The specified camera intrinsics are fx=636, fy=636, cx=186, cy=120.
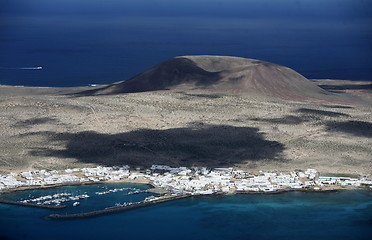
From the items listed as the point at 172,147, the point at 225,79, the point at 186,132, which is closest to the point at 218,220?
the point at 172,147

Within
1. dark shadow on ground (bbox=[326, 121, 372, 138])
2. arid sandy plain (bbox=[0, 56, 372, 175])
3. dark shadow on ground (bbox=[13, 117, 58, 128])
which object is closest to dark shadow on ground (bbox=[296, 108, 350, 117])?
arid sandy plain (bbox=[0, 56, 372, 175])

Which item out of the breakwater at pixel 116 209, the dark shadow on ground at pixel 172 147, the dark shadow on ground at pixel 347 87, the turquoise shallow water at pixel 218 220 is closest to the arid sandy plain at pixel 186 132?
the dark shadow on ground at pixel 172 147

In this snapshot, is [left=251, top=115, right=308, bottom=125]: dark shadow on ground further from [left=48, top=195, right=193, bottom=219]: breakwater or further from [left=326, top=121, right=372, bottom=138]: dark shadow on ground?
[left=48, top=195, right=193, bottom=219]: breakwater

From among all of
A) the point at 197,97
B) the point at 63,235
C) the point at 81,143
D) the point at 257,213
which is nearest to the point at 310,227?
the point at 257,213

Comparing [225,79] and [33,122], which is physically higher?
[225,79]

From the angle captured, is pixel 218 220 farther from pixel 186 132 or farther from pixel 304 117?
pixel 304 117

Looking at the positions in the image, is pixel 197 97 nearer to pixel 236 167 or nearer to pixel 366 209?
pixel 236 167

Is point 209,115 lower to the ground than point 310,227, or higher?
higher
